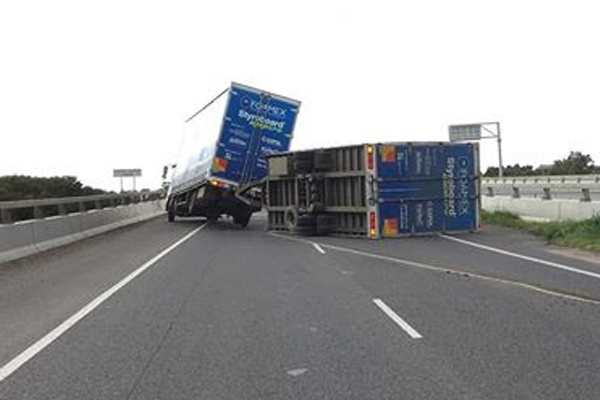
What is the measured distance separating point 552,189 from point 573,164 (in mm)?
73594

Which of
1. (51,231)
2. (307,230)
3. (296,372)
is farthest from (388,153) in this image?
(296,372)

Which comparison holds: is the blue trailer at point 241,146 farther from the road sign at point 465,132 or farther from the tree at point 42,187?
the road sign at point 465,132

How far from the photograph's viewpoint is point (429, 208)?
70.2 ft

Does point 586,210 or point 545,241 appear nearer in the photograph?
point 545,241

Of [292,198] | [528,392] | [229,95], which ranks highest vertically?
[229,95]

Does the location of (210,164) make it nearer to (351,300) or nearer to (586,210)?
(586,210)

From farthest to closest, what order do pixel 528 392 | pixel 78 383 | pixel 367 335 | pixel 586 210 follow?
pixel 586 210, pixel 367 335, pixel 78 383, pixel 528 392

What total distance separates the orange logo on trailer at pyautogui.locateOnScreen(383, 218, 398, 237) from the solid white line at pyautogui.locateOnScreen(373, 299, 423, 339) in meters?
10.9

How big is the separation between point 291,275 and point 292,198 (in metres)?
11.1

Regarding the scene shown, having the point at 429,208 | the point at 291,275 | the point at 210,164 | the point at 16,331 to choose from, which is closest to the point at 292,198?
the point at 210,164

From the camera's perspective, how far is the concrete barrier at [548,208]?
20822 millimetres

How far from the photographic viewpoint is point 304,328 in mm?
8250

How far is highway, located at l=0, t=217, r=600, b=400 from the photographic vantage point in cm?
607

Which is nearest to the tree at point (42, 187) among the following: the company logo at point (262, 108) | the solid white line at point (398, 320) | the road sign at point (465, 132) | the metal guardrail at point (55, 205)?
the metal guardrail at point (55, 205)
